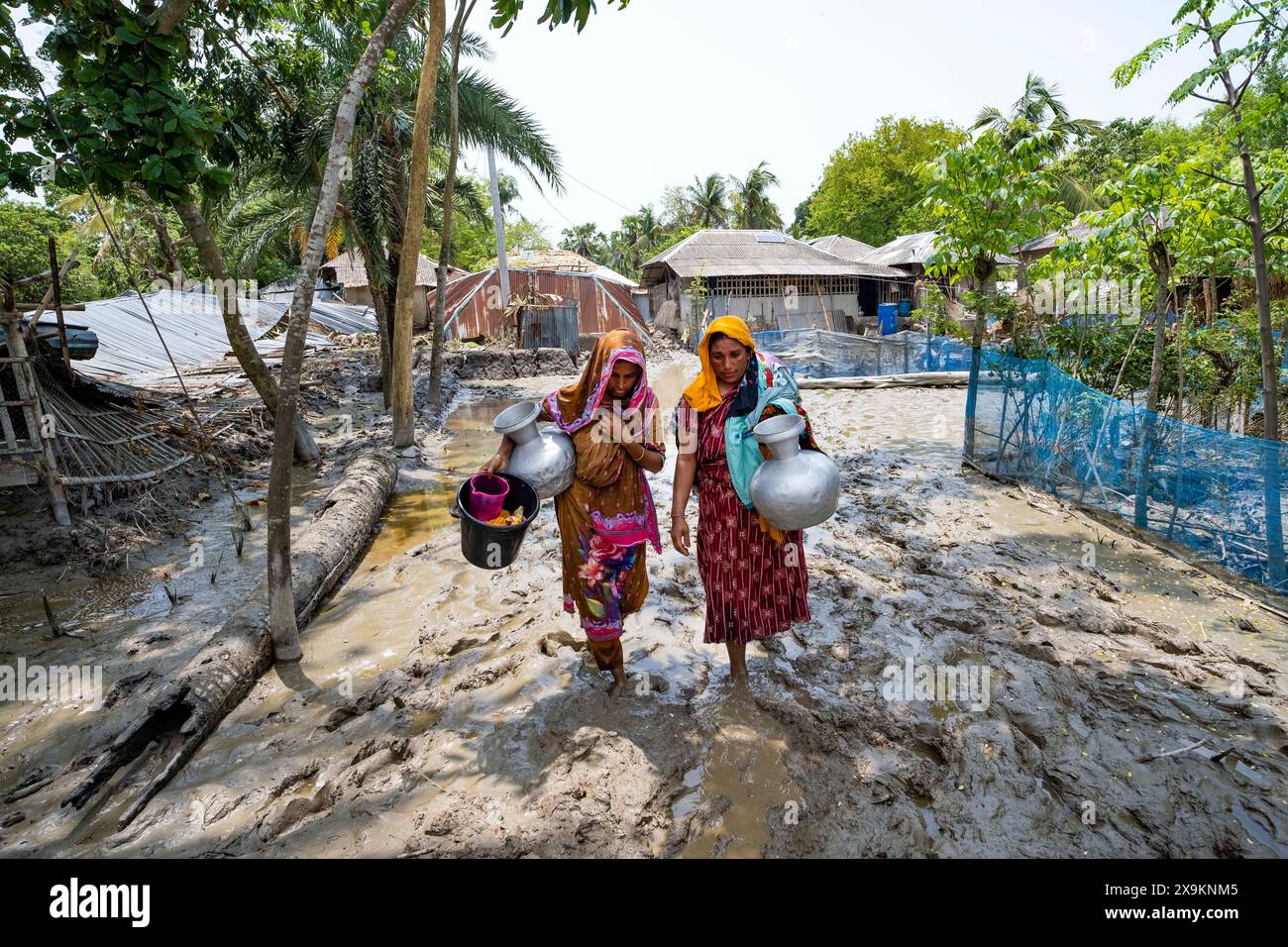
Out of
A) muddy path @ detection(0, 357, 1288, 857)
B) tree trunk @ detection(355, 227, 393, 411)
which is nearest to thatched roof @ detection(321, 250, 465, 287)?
tree trunk @ detection(355, 227, 393, 411)

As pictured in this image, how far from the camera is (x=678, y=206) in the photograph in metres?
42.1

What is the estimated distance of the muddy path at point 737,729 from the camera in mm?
2396

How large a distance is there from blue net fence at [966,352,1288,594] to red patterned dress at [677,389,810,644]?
125 inches

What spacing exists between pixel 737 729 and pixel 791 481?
1134 mm

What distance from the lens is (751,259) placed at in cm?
2414

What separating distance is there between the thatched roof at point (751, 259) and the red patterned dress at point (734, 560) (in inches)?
813

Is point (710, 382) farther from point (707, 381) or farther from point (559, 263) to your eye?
point (559, 263)

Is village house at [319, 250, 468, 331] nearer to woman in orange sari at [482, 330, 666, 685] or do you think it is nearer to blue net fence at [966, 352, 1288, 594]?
blue net fence at [966, 352, 1288, 594]

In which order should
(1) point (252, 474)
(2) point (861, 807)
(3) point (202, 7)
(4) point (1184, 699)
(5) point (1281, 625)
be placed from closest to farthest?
(2) point (861, 807), (4) point (1184, 699), (5) point (1281, 625), (3) point (202, 7), (1) point (252, 474)

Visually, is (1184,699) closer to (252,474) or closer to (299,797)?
(299,797)

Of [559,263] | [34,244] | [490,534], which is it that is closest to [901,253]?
[559,263]

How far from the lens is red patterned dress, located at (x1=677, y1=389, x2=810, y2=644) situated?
2969 millimetres
